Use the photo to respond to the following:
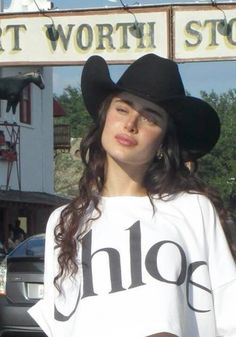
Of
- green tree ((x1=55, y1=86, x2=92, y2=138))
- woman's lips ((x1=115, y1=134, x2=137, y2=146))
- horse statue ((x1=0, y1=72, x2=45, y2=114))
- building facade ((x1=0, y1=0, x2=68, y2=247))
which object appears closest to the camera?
woman's lips ((x1=115, y1=134, x2=137, y2=146))

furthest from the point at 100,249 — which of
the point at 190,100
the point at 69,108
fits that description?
the point at 69,108

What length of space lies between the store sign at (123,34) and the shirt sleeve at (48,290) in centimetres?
1027

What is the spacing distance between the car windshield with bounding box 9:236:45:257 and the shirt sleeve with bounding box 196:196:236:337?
8049mm

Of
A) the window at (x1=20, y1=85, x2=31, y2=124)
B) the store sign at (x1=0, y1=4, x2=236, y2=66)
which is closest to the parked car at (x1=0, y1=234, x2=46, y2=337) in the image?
the store sign at (x1=0, y1=4, x2=236, y2=66)

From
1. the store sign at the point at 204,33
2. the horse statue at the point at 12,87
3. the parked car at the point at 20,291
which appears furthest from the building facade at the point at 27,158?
the parked car at the point at 20,291

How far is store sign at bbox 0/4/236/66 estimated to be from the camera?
13.9 m

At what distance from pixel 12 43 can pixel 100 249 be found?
450 inches

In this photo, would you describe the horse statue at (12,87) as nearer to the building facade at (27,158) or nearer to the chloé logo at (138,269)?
the building facade at (27,158)

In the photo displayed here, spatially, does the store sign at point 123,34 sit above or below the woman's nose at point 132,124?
above

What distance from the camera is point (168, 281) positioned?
11.1ft

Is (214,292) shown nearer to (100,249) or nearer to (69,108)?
(100,249)

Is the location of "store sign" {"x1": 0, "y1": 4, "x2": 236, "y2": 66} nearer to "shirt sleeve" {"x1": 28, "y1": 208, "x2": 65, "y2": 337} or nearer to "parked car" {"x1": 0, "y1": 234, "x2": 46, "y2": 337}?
"parked car" {"x1": 0, "y1": 234, "x2": 46, "y2": 337}

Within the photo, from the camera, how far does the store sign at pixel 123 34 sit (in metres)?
13.9

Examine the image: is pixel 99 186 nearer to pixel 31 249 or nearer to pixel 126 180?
pixel 126 180
